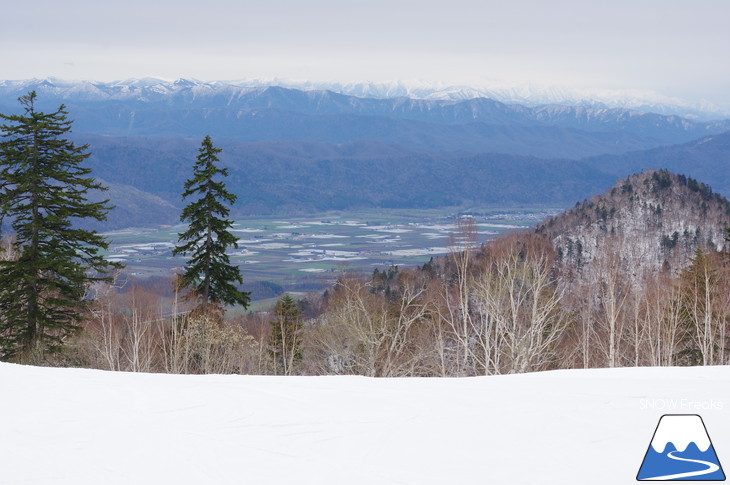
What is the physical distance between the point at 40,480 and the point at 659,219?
11841 cm

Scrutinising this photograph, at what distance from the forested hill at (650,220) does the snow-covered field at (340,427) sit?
89.8 m

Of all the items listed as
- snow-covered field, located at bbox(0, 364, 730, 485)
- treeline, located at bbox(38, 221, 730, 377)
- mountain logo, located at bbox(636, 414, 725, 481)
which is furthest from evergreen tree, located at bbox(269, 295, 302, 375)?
mountain logo, located at bbox(636, 414, 725, 481)

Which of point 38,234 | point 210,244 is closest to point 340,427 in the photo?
point 38,234

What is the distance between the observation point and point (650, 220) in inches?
4473

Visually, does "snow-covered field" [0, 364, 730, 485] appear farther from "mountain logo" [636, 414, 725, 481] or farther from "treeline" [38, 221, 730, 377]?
"treeline" [38, 221, 730, 377]

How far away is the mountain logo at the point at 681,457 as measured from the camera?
668 centimetres

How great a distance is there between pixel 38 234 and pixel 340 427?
18315 mm

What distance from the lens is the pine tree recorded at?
22.9m

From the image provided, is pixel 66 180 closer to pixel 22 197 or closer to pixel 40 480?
pixel 22 197

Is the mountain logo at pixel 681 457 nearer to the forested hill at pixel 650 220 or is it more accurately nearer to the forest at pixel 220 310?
the forest at pixel 220 310

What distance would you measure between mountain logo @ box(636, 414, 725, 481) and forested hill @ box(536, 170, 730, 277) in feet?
302

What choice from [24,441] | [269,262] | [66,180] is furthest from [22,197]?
[269,262]

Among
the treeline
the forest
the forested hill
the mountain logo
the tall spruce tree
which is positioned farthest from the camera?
the forested hill

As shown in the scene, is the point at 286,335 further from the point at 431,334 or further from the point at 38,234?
the point at 38,234
